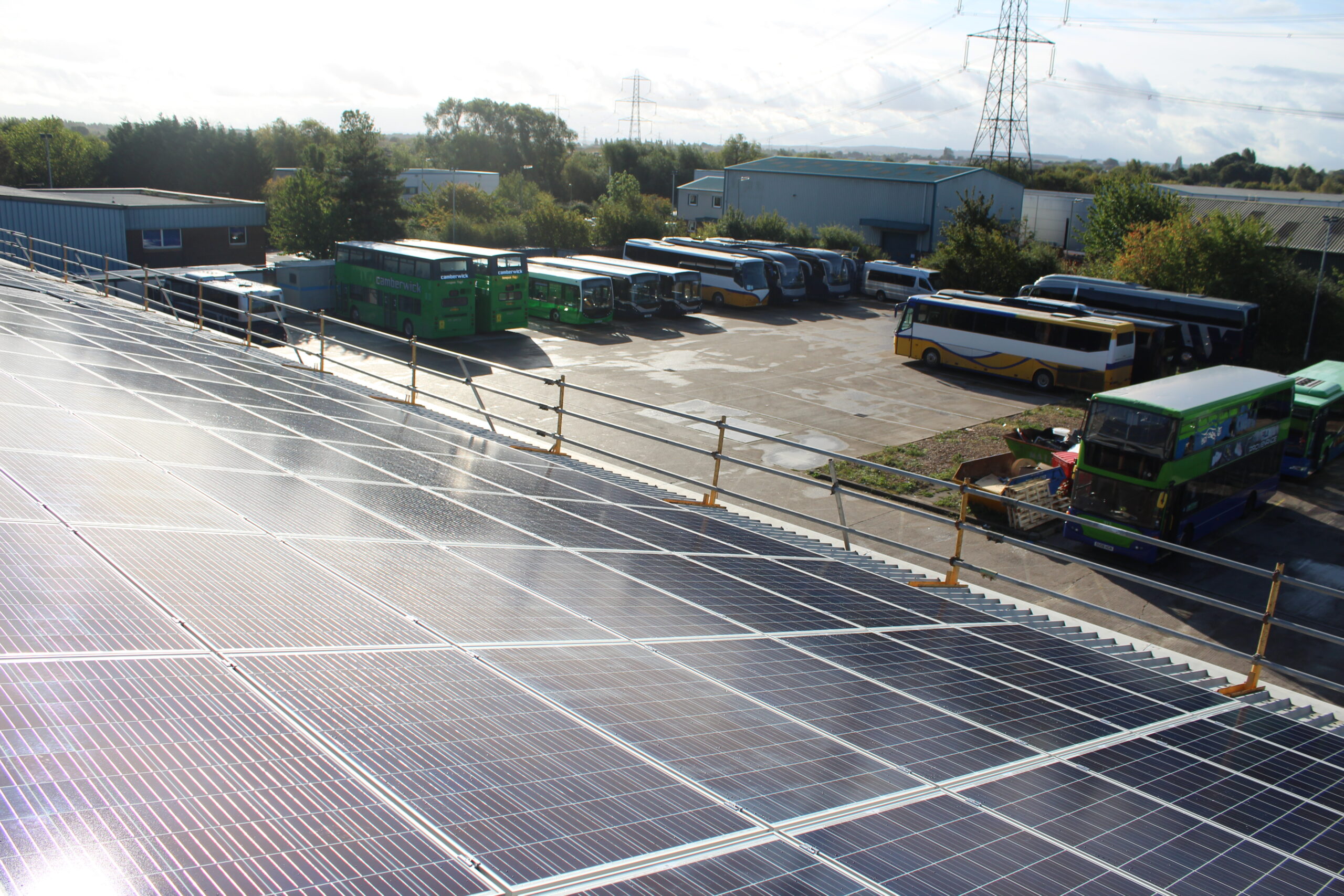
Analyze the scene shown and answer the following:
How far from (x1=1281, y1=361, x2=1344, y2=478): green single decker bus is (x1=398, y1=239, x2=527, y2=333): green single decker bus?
27170 millimetres

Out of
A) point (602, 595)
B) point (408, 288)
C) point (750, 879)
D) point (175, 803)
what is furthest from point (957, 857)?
point (408, 288)

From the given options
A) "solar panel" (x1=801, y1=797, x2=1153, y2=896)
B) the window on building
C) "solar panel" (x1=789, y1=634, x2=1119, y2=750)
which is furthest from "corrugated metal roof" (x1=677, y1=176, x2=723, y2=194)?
"solar panel" (x1=801, y1=797, x2=1153, y2=896)

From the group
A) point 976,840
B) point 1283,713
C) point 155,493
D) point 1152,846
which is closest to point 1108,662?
point 1283,713

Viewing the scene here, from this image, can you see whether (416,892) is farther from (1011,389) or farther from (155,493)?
(1011,389)

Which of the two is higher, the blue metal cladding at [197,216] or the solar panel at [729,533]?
the blue metal cladding at [197,216]

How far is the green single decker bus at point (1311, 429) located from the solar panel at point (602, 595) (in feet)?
70.1

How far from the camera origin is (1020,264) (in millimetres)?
47344

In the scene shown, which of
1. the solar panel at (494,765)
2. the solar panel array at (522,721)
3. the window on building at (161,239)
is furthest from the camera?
the window on building at (161,239)

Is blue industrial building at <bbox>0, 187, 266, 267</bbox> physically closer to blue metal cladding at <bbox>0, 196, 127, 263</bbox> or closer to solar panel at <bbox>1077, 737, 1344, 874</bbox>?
blue metal cladding at <bbox>0, 196, 127, 263</bbox>

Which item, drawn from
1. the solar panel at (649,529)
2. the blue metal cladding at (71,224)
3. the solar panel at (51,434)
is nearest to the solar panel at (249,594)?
the solar panel at (51,434)

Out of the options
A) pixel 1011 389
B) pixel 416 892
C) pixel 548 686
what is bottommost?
pixel 1011 389

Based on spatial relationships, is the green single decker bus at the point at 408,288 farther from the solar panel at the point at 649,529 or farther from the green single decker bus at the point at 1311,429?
the green single decker bus at the point at 1311,429

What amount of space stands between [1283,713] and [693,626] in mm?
5437

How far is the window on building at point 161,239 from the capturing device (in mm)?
37062
